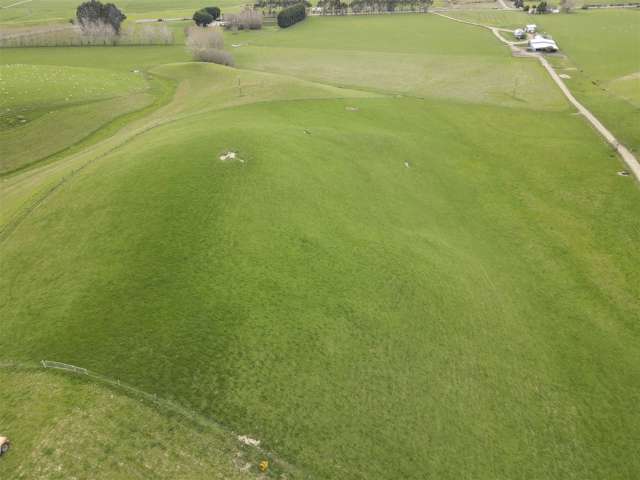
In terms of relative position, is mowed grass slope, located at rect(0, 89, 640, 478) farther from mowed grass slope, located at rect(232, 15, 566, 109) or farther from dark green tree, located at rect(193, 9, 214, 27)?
dark green tree, located at rect(193, 9, 214, 27)

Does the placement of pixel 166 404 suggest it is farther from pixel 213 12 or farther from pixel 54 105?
pixel 213 12

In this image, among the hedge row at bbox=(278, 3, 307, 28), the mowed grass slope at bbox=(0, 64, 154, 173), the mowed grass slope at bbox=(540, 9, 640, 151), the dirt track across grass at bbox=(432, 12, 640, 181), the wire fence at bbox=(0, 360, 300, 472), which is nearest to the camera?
the wire fence at bbox=(0, 360, 300, 472)

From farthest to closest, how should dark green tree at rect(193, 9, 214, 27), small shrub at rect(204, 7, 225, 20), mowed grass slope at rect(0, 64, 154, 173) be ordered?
1. small shrub at rect(204, 7, 225, 20)
2. dark green tree at rect(193, 9, 214, 27)
3. mowed grass slope at rect(0, 64, 154, 173)

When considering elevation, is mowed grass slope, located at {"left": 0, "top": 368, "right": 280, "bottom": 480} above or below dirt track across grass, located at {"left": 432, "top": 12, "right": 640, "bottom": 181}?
below

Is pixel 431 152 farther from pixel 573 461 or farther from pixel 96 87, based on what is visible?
pixel 96 87

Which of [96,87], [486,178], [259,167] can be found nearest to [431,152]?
[486,178]

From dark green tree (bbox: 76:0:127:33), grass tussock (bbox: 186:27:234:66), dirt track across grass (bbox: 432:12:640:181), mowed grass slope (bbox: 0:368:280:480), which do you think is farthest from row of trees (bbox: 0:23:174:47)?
mowed grass slope (bbox: 0:368:280:480)

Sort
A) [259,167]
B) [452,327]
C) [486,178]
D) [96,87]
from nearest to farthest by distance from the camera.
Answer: [452,327], [259,167], [486,178], [96,87]
